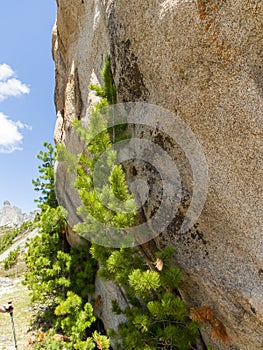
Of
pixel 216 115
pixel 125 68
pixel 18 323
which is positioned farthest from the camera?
pixel 18 323

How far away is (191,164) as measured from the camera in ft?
13.0

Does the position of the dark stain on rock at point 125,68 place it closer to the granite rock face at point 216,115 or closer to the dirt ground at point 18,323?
the granite rock face at point 216,115

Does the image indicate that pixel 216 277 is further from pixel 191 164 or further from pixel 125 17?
pixel 125 17

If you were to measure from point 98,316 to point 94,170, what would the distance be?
6.68 m

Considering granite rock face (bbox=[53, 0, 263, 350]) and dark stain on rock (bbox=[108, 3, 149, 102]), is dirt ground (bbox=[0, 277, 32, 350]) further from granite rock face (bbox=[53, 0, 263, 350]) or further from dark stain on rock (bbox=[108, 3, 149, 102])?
dark stain on rock (bbox=[108, 3, 149, 102])

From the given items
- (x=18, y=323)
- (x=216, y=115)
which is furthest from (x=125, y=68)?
(x=18, y=323)

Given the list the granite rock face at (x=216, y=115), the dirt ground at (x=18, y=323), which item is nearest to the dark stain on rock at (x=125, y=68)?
the granite rock face at (x=216, y=115)

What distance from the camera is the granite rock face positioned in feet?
10.5

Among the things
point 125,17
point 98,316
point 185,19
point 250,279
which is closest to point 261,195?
point 250,279

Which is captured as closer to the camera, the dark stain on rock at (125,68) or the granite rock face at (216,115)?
the granite rock face at (216,115)

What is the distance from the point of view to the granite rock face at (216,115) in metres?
3.21

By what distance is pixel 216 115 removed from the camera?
11.5 ft

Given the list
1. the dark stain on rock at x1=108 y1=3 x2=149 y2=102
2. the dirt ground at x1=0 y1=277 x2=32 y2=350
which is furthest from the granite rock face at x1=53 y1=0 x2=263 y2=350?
the dirt ground at x1=0 y1=277 x2=32 y2=350

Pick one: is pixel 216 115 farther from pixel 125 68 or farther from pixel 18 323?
pixel 18 323
